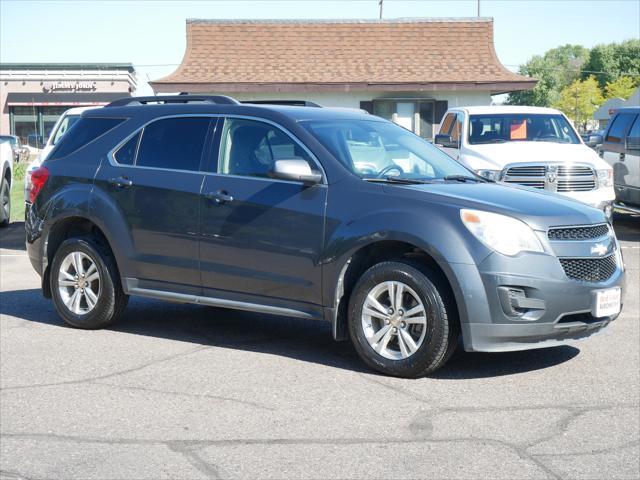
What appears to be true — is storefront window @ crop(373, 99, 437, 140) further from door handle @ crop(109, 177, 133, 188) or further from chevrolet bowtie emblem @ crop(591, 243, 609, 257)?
chevrolet bowtie emblem @ crop(591, 243, 609, 257)

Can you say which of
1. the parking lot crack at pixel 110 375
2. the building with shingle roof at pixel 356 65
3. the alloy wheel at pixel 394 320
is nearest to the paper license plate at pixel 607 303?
the alloy wheel at pixel 394 320

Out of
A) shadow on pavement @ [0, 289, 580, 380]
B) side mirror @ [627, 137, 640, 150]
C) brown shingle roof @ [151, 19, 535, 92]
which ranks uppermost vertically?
brown shingle roof @ [151, 19, 535, 92]

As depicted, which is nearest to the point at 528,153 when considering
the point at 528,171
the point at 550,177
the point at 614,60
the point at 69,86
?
the point at 528,171

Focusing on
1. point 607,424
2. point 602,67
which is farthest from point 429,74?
point 602,67

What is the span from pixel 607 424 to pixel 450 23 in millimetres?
27231

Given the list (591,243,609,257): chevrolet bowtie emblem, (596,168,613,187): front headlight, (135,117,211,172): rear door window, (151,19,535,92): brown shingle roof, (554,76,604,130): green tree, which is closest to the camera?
(591,243,609,257): chevrolet bowtie emblem

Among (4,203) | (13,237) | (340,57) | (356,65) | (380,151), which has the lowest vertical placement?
(13,237)

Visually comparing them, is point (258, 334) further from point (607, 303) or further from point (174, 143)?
point (607, 303)

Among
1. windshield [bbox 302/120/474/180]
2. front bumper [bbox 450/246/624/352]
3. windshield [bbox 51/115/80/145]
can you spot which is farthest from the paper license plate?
windshield [bbox 51/115/80/145]

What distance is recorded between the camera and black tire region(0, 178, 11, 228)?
17.1 m

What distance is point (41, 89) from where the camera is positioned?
255 ft

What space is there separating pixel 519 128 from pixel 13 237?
8.00 meters

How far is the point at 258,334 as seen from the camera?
27.1 ft

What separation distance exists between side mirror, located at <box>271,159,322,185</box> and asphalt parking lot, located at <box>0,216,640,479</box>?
4.29 ft
